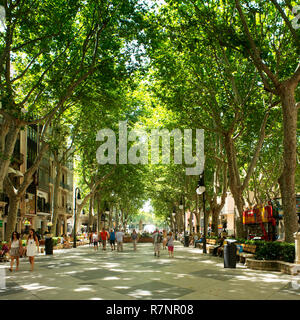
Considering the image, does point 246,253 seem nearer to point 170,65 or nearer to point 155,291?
point 155,291

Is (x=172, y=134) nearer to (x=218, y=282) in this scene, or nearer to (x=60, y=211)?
(x=218, y=282)

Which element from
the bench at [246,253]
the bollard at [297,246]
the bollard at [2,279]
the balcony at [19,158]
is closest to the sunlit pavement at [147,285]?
the bollard at [2,279]

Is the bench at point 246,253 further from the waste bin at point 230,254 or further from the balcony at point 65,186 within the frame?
the balcony at point 65,186

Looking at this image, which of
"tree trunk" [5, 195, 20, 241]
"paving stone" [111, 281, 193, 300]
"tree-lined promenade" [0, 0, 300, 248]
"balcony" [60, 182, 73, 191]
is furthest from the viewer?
"balcony" [60, 182, 73, 191]

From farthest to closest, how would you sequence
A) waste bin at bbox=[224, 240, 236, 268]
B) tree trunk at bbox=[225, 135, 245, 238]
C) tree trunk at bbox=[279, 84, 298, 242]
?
tree trunk at bbox=[225, 135, 245, 238] → waste bin at bbox=[224, 240, 236, 268] → tree trunk at bbox=[279, 84, 298, 242]

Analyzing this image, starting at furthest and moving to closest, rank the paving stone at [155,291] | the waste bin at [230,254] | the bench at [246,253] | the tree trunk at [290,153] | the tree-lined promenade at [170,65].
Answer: the bench at [246,253] → the waste bin at [230,254] → the tree-lined promenade at [170,65] → the tree trunk at [290,153] → the paving stone at [155,291]

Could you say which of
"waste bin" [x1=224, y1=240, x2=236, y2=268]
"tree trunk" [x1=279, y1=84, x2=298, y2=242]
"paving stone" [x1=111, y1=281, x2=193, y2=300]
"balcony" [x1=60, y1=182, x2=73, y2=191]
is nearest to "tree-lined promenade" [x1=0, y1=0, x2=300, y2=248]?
"tree trunk" [x1=279, y1=84, x2=298, y2=242]

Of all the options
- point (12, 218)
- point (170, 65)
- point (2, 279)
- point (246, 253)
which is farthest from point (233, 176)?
point (2, 279)

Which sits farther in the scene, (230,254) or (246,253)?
(246,253)

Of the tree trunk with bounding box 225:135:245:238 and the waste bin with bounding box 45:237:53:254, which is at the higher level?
the tree trunk with bounding box 225:135:245:238

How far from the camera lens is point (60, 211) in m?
49.2

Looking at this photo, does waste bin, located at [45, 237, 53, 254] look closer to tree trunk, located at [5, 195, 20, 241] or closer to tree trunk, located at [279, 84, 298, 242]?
tree trunk, located at [5, 195, 20, 241]

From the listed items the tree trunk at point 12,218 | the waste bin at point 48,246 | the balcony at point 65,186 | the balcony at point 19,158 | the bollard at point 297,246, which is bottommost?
the waste bin at point 48,246
